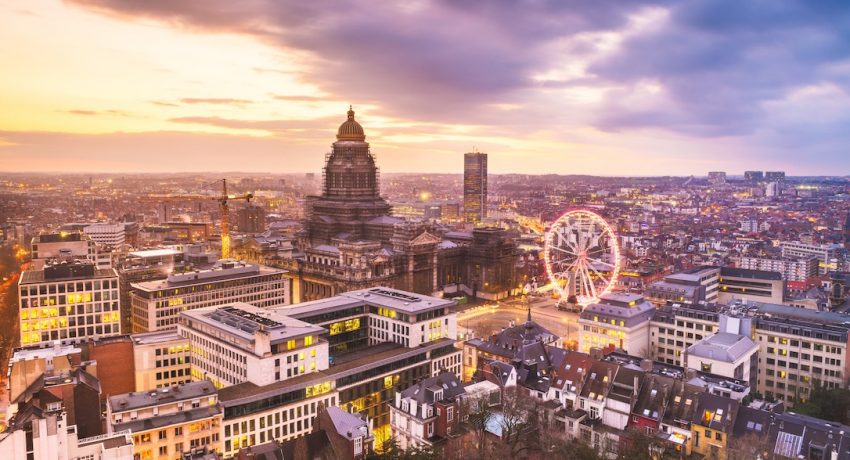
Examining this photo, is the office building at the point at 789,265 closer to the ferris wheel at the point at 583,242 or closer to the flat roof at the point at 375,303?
the ferris wheel at the point at 583,242

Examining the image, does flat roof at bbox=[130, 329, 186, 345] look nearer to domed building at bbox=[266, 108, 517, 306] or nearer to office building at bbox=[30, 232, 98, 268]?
domed building at bbox=[266, 108, 517, 306]

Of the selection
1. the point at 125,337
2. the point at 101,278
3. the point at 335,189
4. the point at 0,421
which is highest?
the point at 335,189

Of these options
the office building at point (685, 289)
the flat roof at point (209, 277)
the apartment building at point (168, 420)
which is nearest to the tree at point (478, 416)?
the apartment building at point (168, 420)

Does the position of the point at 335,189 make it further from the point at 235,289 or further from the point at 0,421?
the point at 0,421

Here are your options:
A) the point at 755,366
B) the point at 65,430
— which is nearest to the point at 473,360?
the point at 755,366

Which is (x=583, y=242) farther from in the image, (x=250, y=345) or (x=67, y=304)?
(x=67, y=304)

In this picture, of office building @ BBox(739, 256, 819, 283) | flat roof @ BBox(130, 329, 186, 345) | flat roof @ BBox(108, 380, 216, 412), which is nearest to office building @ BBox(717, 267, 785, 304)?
office building @ BBox(739, 256, 819, 283)

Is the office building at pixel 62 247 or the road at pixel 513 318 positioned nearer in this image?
the road at pixel 513 318
